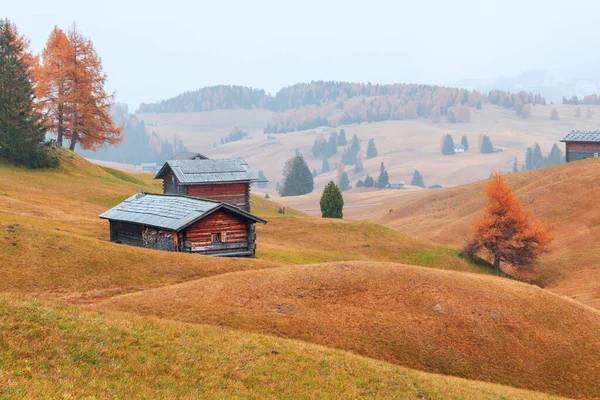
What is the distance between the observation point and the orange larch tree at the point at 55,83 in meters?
86.8

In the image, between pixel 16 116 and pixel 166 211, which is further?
pixel 16 116

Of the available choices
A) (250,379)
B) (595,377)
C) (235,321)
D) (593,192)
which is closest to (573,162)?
(593,192)

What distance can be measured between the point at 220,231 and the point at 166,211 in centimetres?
424

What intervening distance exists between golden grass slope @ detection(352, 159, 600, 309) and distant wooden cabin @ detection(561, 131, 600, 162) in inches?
270

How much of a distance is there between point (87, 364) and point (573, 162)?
98.7 meters

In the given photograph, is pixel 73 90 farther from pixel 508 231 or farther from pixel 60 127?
pixel 508 231

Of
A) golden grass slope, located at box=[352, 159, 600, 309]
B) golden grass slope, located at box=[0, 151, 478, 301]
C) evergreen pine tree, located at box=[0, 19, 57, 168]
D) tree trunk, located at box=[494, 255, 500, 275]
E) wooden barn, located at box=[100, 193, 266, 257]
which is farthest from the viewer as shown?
evergreen pine tree, located at box=[0, 19, 57, 168]

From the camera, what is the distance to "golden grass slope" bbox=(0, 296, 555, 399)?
1656cm

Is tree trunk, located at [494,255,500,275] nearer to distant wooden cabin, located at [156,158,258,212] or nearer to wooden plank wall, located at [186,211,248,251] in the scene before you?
distant wooden cabin, located at [156,158,258,212]

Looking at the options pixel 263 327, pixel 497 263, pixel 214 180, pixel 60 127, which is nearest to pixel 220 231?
pixel 214 180

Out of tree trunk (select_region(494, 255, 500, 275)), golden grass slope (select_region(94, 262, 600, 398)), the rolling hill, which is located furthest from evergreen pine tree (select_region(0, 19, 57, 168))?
tree trunk (select_region(494, 255, 500, 275))

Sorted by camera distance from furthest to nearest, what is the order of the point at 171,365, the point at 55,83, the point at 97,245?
the point at 55,83, the point at 97,245, the point at 171,365

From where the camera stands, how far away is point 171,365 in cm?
1916

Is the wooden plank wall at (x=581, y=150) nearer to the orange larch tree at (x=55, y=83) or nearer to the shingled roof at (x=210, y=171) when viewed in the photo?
the shingled roof at (x=210, y=171)
